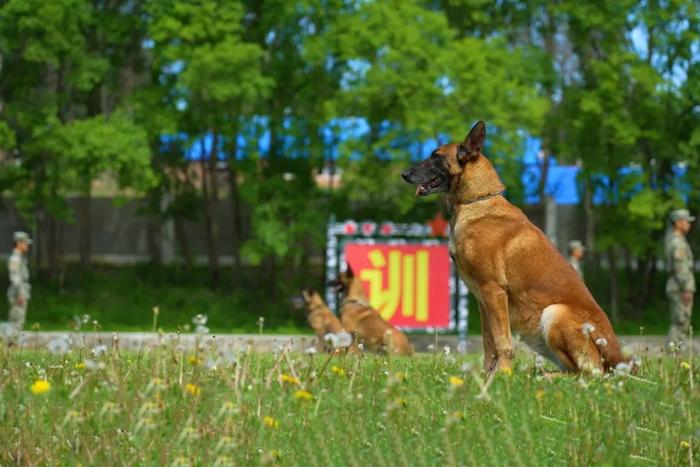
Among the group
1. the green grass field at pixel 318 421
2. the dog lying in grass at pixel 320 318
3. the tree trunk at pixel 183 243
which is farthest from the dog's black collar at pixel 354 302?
the tree trunk at pixel 183 243

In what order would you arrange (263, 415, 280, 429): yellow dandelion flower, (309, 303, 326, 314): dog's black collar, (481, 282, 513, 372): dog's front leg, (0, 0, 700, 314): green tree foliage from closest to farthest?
(263, 415, 280, 429): yellow dandelion flower
(481, 282, 513, 372): dog's front leg
(309, 303, 326, 314): dog's black collar
(0, 0, 700, 314): green tree foliage

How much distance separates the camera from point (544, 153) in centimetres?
3766

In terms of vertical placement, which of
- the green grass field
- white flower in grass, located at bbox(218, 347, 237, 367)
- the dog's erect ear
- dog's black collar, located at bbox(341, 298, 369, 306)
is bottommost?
the green grass field

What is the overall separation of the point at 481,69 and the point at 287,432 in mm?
24410

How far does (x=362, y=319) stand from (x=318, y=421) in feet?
34.6

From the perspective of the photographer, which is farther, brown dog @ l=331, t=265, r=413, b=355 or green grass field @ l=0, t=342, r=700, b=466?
brown dog @ l=331, t=265, r=413, b=355

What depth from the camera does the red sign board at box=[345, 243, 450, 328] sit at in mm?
25078

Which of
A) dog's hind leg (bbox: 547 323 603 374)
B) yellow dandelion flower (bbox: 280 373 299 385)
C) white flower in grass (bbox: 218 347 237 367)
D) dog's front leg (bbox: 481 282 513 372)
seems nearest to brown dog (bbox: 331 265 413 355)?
dog's front leg (bbox: 481 282 513 372)

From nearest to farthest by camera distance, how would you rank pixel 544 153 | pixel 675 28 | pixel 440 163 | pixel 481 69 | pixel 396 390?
pixel 396 390 < pixel 440 163 < pixel 481 69 < pixel 675 28 < pixel 544 153

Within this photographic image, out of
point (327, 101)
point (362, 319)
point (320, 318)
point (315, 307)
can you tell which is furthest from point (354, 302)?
point (327, 101)

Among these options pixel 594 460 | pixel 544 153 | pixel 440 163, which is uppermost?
pixel 544 153

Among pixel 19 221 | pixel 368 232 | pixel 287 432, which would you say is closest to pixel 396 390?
pixel 287 432

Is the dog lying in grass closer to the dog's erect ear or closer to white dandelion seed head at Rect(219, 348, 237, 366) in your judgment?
the dog's erect ear

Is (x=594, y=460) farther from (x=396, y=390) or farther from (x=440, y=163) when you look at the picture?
(x=440, y=163)
